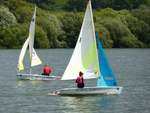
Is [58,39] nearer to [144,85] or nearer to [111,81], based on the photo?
[144,85]

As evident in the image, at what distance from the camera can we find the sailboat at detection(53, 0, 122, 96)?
55.0 m

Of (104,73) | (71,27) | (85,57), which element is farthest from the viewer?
(71,27)

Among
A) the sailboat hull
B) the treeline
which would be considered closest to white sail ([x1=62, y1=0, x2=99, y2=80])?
the sailboat hull

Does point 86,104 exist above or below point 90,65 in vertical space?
below

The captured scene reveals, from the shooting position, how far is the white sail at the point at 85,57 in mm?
55500

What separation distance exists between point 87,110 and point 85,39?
956 cm

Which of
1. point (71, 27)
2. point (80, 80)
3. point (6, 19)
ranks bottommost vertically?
point (80, 80)

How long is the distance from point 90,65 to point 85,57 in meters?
0.92

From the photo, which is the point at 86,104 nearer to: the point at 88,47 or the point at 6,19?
the point at 88,47

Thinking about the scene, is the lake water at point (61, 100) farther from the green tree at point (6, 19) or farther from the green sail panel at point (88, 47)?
the green tree at point (6, 19)

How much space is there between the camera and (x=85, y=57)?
56.5 metres

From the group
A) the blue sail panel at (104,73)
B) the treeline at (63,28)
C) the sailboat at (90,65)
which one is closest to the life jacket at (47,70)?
the sailboat at (90,65)

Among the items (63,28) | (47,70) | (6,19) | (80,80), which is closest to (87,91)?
(80,80)

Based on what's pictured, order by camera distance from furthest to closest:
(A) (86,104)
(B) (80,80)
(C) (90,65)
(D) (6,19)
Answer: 1. (D) (6,19)
2. (C) (90,65)
3. (B) (80,80)
4. (A) (86,104)
